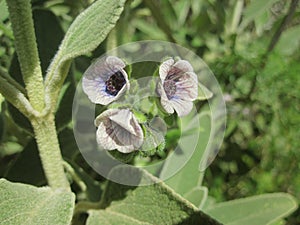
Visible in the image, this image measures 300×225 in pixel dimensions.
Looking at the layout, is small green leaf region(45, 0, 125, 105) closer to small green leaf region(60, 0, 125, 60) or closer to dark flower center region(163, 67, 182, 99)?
small green leaf region(60, 0, 125, 60)

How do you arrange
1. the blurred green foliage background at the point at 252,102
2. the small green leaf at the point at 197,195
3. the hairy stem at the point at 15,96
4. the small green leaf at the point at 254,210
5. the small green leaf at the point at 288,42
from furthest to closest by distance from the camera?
the small green leaf at the point at 288,42, the blurred green foliage background at the point at 252,102, the small green leaf at the point at 254,210, the small green leaf at the point at 197,195, the hairy stem at the point at 15,96

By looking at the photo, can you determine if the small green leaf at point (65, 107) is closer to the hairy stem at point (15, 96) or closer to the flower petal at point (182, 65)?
the hairy stem at point (15, 96)

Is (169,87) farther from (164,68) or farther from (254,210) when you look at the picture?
(254,210)

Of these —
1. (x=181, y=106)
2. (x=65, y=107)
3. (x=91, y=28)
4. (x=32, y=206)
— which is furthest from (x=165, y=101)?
(x=65, y=107)

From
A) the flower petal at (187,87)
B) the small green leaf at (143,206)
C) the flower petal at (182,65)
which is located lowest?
the small green leaf at (143,206)

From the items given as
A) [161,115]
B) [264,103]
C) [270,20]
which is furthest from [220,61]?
[161,115]

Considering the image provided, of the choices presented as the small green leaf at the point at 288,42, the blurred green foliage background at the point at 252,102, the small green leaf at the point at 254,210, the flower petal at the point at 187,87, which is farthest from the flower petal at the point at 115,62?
the small green leaf at the point at 288,42
